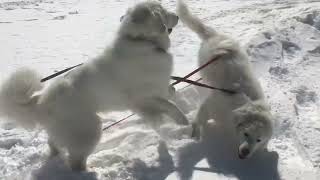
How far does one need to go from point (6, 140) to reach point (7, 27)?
4.83 meters

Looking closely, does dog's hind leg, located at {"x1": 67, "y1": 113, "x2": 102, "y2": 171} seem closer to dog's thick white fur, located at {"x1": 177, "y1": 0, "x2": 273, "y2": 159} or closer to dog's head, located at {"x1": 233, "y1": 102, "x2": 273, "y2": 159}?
dog's thick white fur, located at {"x1": 177, "y1": 0, "x2": 273, "y2": 159}

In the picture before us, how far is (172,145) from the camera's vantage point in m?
4.04

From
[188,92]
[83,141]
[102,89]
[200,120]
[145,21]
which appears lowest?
[188,92]

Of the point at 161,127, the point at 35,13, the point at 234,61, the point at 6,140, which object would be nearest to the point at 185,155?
the point at 161,127

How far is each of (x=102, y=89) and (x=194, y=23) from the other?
1.76 m

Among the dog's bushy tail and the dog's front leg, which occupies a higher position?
the dog's bushy tail

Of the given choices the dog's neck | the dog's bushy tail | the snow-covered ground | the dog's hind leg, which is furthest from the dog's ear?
the dog's bushy tail

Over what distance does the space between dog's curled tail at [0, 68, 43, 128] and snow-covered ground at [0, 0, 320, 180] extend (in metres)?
0.45

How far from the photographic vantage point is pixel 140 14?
12.3 feet

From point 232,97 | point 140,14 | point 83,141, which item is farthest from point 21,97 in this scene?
point 232,97

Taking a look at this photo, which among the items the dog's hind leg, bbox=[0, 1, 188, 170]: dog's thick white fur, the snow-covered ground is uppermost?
bbox=[0, 1, 188, 170]: dog's thick white fur

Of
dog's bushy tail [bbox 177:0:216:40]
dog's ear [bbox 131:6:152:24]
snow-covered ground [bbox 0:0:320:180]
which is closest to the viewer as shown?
snow-covered ground [bbox 0:0:320:180]

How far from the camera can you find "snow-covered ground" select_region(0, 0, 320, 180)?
363 centimetres

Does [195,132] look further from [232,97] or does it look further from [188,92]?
[188,92]
